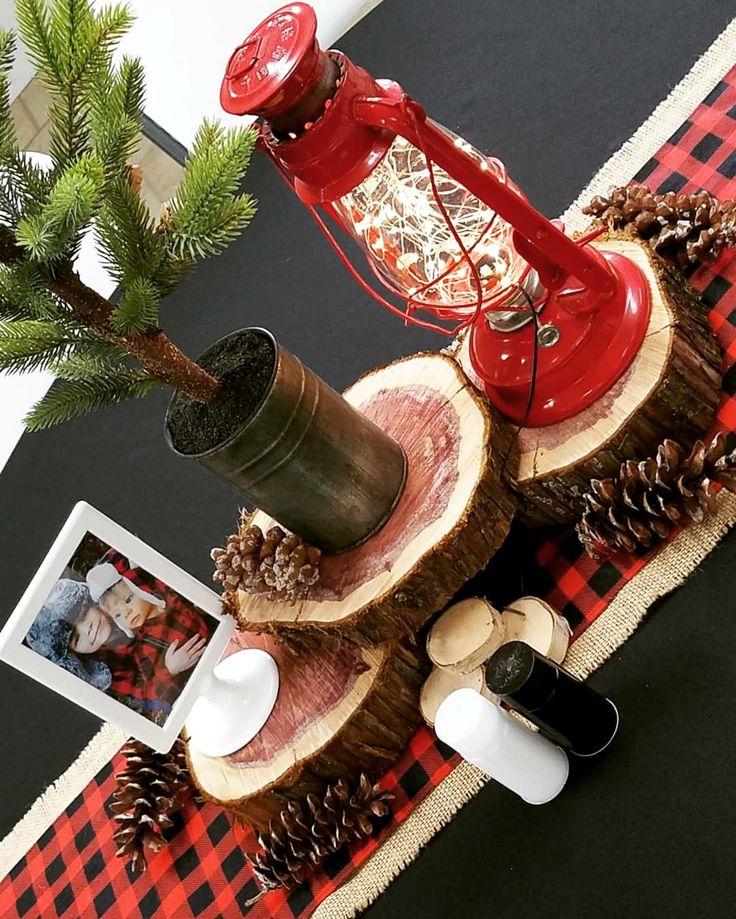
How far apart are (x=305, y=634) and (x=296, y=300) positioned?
816 mm

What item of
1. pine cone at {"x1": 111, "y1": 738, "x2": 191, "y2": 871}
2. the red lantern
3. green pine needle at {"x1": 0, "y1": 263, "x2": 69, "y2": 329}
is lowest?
pine cone at {"x1": 111, "y1": 738, "x2": 191, "y2": 871}

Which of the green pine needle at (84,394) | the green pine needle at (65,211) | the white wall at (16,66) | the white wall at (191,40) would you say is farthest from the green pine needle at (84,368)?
the white wall at (191,40)

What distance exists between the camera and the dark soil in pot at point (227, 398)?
3.53 feet

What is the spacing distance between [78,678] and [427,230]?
628mm

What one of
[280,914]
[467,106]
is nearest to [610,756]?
[280,914]

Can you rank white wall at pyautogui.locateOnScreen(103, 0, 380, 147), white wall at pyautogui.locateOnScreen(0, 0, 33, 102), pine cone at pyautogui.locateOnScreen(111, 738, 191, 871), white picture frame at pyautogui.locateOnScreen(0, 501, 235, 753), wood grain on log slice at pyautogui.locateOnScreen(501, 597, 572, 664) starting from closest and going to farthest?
white picture frame at pyautogui.locateOnScreen(0, 501, 235, 753) < wood grain on log slice at pyautogui.locateOnScreen(501, 597, 572, 664) < pine cone at pyautogui.locateOnScreen(111, 738, 191, 871) < white wall at pyautogui.locateOnScreen(0, 0, 33, 102) < white wall at pyautogui.locateOnScreen(103, 0, 380, 147)

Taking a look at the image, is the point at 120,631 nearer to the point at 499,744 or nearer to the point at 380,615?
the point at 380,615

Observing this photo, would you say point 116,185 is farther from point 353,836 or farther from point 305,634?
point 353,836

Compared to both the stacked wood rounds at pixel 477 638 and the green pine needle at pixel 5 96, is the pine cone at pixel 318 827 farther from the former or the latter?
the green pine needle at pixel 5 96

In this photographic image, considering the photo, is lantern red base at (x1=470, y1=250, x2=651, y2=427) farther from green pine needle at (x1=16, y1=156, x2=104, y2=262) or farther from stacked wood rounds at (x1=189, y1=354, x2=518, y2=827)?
green pine needle at (x1=16, y1=156, x2=104, y2=262)

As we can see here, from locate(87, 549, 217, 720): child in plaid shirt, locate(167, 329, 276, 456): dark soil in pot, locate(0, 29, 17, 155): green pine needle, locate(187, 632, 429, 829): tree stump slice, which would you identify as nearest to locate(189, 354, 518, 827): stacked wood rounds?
locate(187, 632, 429, 829): tree stump slice

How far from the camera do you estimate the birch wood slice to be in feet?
3.67

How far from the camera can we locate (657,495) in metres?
1.09

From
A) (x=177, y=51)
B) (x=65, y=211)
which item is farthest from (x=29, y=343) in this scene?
(x=177, y=51)
